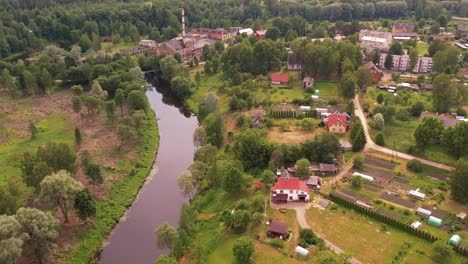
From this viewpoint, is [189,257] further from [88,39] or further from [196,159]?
[88,39]

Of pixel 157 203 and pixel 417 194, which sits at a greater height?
pixel 417 194

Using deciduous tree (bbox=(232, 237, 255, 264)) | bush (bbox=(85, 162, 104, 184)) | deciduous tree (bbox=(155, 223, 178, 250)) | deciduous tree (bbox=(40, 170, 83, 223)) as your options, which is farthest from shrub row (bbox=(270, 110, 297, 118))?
deciduous tree (bbox=(40, 170, 83, 223))

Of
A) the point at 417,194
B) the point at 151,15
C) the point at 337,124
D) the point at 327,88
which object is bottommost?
the point at 417,194

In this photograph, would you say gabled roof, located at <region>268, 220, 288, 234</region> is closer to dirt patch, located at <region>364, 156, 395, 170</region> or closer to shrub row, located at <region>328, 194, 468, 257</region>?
shrub row, located at <region>328, 194, 468, 257</region>

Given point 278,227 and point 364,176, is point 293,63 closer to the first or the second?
point 364,176

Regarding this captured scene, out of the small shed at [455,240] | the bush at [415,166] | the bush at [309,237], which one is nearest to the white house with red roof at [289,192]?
the bush at [309,237]

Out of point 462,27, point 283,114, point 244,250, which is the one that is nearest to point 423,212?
point 244,250

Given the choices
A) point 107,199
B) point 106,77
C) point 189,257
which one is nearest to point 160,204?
point 107,199
